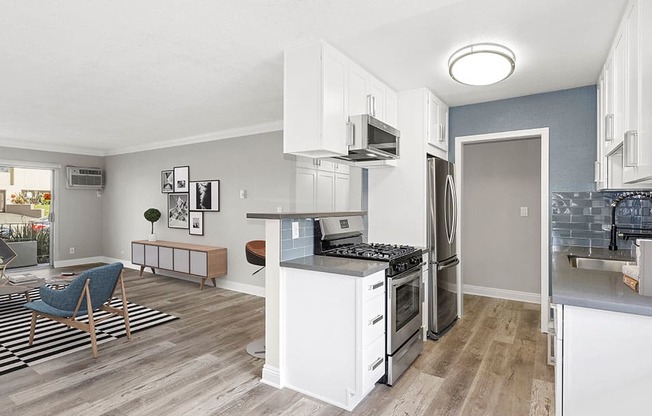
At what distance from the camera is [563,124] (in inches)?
136

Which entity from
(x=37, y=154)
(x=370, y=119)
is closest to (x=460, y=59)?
(x=370, y=119)

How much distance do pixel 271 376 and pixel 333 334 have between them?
2.05 ft

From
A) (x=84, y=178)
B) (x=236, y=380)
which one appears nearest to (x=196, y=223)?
(x=84, y=178)

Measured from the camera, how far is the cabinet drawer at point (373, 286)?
2285 millimetres

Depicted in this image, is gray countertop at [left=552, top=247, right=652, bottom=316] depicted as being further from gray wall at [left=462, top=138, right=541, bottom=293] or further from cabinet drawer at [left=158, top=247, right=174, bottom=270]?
cabinet drawer at [left=158, top=247, right=174, bottom=270]

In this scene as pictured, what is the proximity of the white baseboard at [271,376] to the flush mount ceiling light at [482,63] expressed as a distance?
8.16ft

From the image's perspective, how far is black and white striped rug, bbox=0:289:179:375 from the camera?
3055mm

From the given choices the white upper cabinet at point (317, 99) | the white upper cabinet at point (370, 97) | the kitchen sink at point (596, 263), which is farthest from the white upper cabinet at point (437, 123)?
the kitchen sink at point (596, 263)

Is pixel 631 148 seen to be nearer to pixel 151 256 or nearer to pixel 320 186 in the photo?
pixel 320 186

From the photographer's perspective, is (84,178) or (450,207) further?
(84,178)

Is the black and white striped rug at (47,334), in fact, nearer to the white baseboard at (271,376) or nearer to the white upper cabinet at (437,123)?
the white baseboard at (271,376)

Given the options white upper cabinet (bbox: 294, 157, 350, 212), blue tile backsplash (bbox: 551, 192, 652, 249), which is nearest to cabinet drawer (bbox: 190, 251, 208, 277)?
white upper cabinet (bbox: 294, 157, 350, 212)

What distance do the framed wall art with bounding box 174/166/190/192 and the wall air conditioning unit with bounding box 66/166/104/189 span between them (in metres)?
2.47

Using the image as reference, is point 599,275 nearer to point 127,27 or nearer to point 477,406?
point 477,406
